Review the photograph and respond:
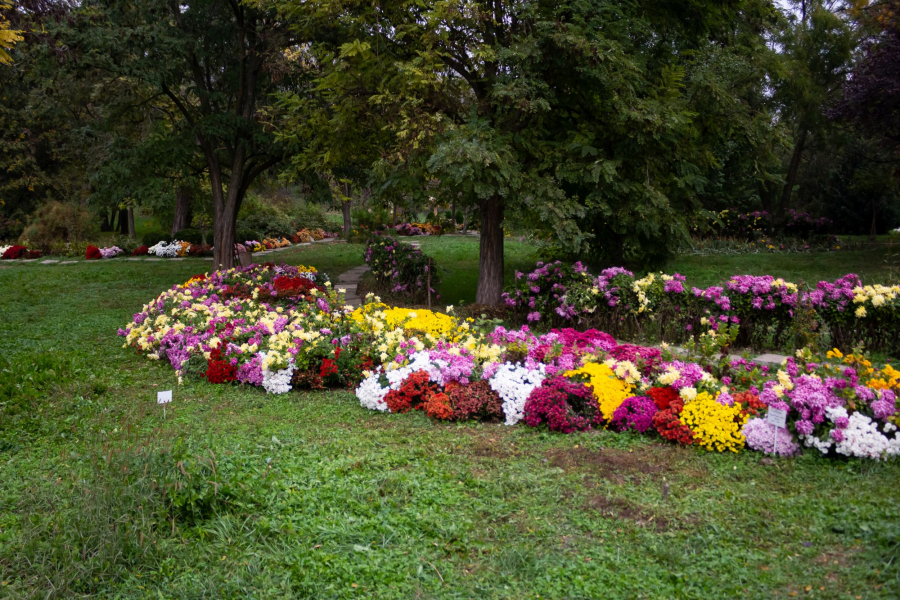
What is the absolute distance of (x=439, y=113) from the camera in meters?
8.11

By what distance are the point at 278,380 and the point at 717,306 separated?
15.4 feet

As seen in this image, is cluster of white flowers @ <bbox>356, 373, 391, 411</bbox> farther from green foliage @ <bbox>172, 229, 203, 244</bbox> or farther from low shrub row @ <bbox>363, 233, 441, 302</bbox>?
green foliage @ <bbox>172, 229, 203, 244</bbox>

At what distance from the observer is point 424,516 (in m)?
3.34

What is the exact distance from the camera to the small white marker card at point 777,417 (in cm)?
376

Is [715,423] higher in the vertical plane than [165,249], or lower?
lower

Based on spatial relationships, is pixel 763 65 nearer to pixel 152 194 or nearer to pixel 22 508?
pixel 152 194

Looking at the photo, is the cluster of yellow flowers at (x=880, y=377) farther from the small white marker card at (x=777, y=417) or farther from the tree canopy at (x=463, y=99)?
the tree canopy at (x=463, y=99)

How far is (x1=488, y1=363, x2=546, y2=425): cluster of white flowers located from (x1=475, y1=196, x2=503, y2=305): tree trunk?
4685 mm

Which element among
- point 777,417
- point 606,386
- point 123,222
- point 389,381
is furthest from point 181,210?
point 777,417

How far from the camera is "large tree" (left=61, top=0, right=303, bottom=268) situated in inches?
378

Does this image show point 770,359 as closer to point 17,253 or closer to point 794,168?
point 794,168

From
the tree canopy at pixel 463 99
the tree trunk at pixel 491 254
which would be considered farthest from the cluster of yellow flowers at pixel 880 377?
the tree trunk at pixel 491 254

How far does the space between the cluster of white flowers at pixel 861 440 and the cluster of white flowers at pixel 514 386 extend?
1889 mm

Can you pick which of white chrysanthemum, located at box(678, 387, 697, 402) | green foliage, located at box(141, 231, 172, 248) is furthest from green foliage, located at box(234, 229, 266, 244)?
Answer: white chrysanthemum, located at box(678, 387, 697, 402)
